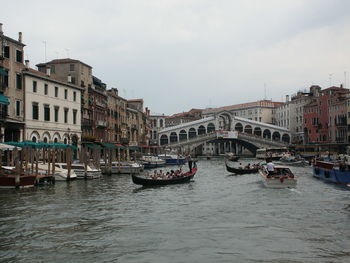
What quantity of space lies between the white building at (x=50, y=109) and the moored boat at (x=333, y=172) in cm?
1817

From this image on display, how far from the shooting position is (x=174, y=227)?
13133 mm

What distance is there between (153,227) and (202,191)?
33.1 feet

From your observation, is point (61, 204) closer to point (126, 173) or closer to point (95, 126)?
point (126, 173)

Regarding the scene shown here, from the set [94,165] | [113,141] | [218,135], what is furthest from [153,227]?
[218,135]

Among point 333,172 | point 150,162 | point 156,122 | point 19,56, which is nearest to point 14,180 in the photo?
point 19,56

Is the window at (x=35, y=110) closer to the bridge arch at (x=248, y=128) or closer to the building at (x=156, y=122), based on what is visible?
the bridge arch at (x=248, y=128)

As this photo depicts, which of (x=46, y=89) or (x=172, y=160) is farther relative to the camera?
(x=172, y=160)

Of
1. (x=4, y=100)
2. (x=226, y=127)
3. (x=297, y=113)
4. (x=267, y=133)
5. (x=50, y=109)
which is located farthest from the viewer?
(x=226, y=127)

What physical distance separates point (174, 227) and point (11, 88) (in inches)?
822

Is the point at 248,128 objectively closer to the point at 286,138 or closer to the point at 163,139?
the point at 286,138

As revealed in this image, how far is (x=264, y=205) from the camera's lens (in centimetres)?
1744

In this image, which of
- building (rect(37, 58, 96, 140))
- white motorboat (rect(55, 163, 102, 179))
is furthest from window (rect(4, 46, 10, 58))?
building (rect(37, 58, 96, 140))

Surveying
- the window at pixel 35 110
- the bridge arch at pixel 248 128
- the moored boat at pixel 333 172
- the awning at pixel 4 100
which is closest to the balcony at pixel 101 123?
the window at pixel 35 110

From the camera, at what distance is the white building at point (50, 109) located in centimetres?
3233
